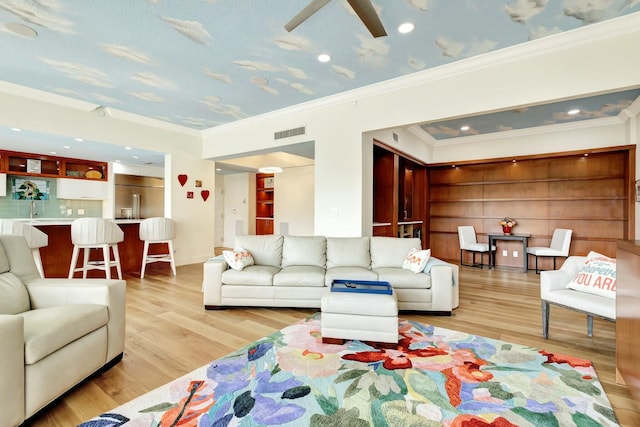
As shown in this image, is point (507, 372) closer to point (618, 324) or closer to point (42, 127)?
point (618, 324)

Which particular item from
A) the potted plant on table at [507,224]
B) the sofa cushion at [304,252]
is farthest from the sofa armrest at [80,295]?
the potted plant on table at [507,224]

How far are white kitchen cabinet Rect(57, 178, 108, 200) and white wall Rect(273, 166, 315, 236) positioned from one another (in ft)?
13.8

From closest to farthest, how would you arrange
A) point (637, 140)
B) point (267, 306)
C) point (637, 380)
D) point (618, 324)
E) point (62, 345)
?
point (637, 380), point (62, 345), point (618, 324), point (267, 306), point (637, 140)

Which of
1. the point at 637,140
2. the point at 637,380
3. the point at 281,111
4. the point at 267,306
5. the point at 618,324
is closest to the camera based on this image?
the point at 637,380

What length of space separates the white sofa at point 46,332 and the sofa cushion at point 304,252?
1969mm

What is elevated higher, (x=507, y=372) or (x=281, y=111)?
(x=281, y=111)

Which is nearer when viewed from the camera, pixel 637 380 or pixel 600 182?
pixel 637 380

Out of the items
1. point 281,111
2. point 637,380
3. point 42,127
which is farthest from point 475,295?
point 42,127

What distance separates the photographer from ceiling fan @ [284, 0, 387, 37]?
6.84 ft

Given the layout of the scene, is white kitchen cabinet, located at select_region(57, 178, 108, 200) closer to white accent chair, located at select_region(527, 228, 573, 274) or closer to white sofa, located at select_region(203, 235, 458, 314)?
white sofa, located at select_region(203, 235, 458, 314)

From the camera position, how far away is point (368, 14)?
2.20 meters

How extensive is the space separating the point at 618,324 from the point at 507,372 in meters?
0.74

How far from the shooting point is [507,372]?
205 centimetres

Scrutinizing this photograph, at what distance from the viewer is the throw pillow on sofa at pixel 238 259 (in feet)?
11.4
